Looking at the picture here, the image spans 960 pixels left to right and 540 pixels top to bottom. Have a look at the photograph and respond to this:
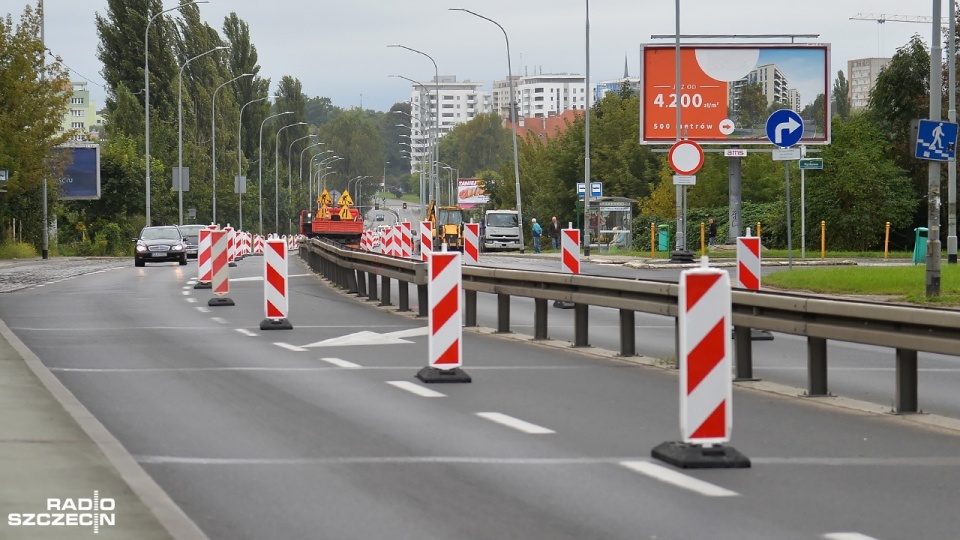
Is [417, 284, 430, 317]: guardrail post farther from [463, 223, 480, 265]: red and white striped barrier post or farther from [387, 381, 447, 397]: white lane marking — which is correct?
[387, 381, 447, 397]: white lane marking

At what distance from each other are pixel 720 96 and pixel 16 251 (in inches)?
1083

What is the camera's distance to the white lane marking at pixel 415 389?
1213 centimetres

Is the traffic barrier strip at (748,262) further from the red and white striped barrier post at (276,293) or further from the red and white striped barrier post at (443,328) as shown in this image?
the red and white striped barrier post at (443,328)

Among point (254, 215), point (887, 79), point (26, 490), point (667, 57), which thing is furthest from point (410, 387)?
point (254, 215)

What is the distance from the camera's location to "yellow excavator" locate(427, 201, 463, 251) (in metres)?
77.6

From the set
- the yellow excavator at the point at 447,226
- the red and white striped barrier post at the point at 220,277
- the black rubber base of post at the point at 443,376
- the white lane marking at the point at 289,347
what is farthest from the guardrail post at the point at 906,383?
the yellow excavator at the point at 447,226

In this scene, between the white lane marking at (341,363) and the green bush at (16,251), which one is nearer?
the white lane marking at (341,363)

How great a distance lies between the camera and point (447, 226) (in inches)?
3349

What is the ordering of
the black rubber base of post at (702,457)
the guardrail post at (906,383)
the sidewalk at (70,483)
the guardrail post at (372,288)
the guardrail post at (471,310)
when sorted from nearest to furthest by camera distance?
the sidewalk at (70,483), the black rubber base of post at (702,457), the guardrail post at (906,383), the guardrail post at (471,310), the guardrail post at (372,288)

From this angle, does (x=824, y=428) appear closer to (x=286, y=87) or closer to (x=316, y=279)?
(x=316, y=279)

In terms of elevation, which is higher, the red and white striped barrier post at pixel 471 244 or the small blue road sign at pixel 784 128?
the small blue road sign at pixel 784 128

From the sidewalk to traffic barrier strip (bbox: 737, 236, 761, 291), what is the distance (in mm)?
9854
